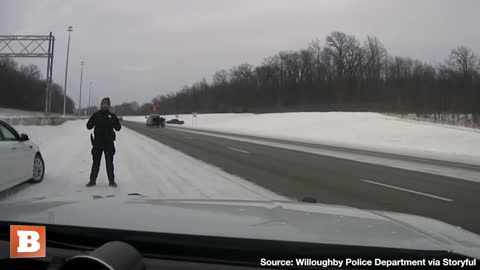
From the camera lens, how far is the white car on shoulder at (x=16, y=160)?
7699 millimetres

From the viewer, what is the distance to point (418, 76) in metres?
94.1

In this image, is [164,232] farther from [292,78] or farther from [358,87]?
[292,78]

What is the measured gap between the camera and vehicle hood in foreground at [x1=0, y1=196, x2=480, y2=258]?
7.87 feet

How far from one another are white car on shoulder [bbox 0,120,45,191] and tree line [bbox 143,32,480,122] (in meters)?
60.0

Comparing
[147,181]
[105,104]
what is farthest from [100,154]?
[147,181]

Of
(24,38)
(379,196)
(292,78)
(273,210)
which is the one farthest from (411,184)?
(292,78)

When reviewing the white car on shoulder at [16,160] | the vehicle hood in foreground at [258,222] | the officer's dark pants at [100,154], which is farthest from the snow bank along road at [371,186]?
the white car on shoulder at [16,160]

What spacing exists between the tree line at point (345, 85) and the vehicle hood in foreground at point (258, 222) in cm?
6236

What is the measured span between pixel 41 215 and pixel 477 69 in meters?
99.8

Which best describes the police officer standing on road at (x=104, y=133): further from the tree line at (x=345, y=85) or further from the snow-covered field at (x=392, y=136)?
the tree line at (x=345, y=85)

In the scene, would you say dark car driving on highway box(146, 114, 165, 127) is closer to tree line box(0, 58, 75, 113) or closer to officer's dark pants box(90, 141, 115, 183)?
officer's dark pants box(90, 141, 115, 183)

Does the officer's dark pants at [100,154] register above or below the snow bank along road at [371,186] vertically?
above

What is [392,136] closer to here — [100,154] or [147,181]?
[147,181]

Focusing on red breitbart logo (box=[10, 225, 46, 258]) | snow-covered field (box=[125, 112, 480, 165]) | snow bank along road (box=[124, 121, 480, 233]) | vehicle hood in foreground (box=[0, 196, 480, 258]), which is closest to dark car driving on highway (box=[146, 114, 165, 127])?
snow-covered field (box=[125, 112, 480, 165])
